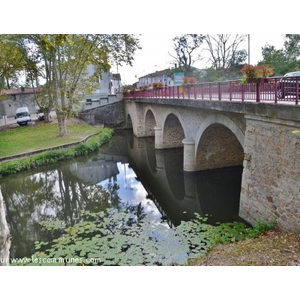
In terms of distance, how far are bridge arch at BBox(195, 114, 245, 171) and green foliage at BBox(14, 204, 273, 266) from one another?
4523 mm

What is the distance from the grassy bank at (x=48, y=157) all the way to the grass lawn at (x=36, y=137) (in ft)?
2.72

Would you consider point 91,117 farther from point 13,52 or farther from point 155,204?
point 155,204

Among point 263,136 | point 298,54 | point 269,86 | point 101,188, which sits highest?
point 298,54

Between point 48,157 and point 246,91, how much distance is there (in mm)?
13948

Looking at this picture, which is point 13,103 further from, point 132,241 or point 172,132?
point 132,241

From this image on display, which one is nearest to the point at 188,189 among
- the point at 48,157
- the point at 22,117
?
the point at 48,157

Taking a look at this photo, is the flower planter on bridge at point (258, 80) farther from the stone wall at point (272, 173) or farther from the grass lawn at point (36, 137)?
the grass lawn at point (36, 137)

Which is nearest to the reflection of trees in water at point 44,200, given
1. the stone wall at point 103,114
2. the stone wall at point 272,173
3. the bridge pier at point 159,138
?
the stone wall at point 272,173

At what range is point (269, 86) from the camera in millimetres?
7840

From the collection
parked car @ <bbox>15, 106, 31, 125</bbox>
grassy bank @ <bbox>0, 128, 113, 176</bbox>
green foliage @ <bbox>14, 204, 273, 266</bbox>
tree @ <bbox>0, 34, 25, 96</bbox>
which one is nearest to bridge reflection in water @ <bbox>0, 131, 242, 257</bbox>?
grassy bank @ <bbox>0, 128, 113, 176</bbox>

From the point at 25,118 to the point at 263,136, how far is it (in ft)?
91.6

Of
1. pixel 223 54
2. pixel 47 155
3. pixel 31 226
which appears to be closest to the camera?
pixel 31 226

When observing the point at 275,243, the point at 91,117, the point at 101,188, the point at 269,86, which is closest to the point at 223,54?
the point at 91,117

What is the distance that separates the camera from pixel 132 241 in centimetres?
836
